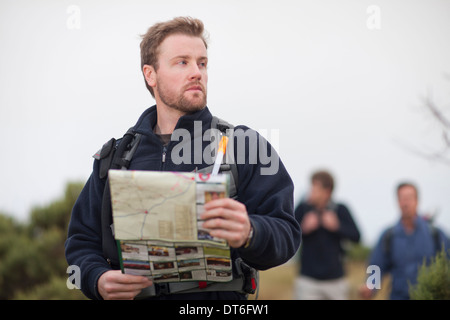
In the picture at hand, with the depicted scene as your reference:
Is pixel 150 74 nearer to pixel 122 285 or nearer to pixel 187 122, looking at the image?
pixel 187 122

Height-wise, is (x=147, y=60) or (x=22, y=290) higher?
(x=147, y=60)

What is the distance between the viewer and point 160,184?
2512 mm

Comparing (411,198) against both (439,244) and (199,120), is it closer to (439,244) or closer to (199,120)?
(439,244)

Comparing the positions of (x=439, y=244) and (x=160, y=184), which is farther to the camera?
(x=439, y=244)

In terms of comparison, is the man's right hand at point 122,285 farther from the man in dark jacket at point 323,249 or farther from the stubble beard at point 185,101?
the man in dark jacket at point 323,249

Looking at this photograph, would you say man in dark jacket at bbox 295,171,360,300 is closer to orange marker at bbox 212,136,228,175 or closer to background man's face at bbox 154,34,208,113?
background man's face at bbox 154,34,208,113

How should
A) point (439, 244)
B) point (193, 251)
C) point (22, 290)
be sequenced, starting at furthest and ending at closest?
point (22, 290)
point (439, 244)
point (193, 251)

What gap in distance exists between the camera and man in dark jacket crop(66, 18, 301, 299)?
2766 mm

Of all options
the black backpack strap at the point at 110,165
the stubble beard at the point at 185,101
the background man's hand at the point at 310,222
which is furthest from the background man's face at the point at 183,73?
the background man's hand at the point at 310,222

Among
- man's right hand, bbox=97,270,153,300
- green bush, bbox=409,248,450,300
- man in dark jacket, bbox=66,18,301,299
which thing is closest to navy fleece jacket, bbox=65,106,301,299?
man in dark jacket, bbox=66,18,301,299

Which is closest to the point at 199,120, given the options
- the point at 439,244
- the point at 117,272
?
the point at 117,272
